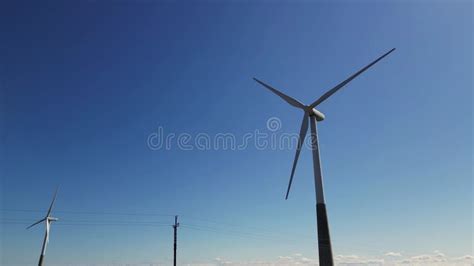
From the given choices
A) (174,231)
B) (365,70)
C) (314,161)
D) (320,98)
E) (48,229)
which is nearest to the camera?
(314,161)

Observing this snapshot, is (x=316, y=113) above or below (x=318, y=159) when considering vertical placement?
above

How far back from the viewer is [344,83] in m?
50.1

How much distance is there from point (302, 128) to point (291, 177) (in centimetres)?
917

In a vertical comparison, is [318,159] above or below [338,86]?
below

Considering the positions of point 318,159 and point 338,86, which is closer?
point 318,159

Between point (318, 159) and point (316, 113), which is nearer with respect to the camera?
point (318, 159)

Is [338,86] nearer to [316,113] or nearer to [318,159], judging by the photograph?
[316,113]

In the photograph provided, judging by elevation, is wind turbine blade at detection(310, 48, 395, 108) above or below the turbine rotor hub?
above

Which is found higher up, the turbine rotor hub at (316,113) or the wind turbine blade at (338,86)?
the wind turbine blade at (338,86)

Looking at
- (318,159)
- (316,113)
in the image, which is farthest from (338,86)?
(318,159)

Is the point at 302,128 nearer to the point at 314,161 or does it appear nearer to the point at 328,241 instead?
the point at 314,161

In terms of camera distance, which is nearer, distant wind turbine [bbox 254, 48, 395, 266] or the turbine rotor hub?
distant wind turbine [bbox 254, 48, 395, 266]

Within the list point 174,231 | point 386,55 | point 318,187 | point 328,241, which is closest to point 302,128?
point 318,187

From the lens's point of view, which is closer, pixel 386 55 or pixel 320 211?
pixel 320 211
